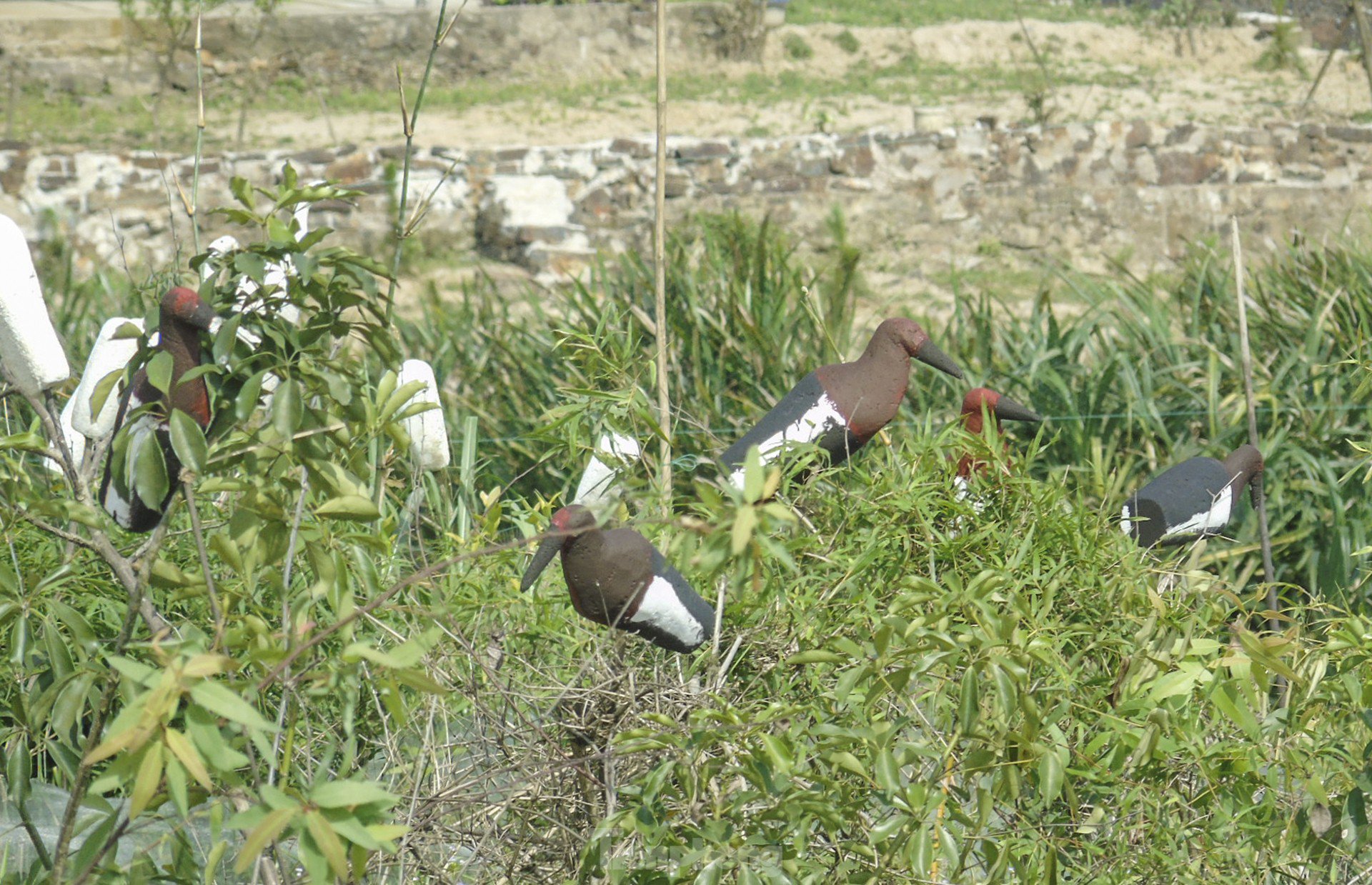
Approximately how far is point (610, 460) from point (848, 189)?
705 cm

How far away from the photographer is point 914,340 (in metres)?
2.31

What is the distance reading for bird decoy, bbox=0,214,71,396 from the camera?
5.87ft

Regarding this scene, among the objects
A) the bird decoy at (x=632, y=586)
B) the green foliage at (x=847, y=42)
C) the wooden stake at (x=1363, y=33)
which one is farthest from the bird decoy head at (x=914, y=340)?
the green foliage at (x=847, y=42)

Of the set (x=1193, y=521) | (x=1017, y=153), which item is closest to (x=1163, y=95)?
(x=1017, y=153)

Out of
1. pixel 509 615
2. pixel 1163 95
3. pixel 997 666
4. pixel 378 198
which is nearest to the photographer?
pixel 997 666

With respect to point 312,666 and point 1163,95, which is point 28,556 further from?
point 1163,95

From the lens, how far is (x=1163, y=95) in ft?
36.9

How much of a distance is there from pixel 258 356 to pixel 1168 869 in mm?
1094

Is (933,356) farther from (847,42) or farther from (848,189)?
(847,42)

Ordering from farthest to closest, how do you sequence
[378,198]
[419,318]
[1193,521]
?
1. [378,198]
2. [419,318]
3. [1193,521]

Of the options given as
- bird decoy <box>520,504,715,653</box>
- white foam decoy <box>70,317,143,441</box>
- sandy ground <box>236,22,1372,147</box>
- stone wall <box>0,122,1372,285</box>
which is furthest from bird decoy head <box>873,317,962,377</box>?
sandy ground <box>236,22,1372,147</box>

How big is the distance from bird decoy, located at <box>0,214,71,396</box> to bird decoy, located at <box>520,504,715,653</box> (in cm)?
77

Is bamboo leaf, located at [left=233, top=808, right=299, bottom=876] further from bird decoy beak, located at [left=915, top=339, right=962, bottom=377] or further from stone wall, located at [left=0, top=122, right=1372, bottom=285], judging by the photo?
stone wall, located at [left=0, top=122, right=1372, bottom=285]

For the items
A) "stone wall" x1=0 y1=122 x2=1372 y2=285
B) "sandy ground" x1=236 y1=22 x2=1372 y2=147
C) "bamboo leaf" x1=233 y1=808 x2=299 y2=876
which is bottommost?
"stone wall" x1=0 y1=122 x2=1372 y2=285
